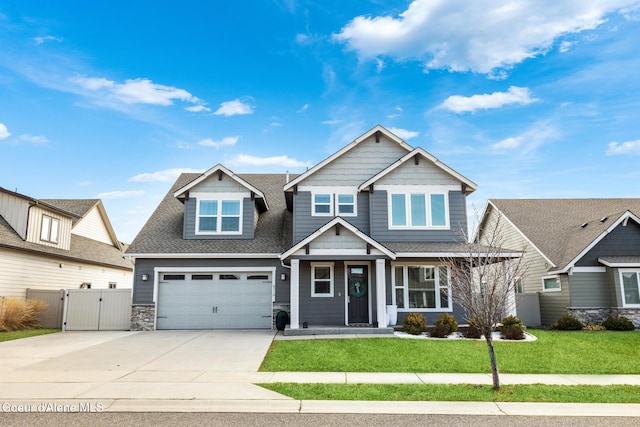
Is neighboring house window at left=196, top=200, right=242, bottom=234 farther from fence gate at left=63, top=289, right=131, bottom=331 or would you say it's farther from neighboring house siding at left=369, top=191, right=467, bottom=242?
neighboring house siding at left=369, top=191, right=467, bottom=242

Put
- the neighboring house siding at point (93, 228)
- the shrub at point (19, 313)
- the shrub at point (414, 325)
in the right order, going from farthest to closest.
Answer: the neighboring house siding at point (93, 228)
the shrub at point (19, 313)
the shrub at point (414, 325)

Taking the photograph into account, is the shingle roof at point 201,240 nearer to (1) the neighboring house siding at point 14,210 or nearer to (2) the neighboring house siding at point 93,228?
(1) the neighboring house siding at point 14,210

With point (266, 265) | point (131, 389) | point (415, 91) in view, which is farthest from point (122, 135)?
point (131, 389)

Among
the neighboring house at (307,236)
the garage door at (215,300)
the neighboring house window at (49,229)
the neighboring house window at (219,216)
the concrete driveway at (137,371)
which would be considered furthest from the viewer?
the neighboring house window at (49,229)

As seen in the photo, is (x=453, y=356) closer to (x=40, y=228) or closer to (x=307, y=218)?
(x=307, y=218)

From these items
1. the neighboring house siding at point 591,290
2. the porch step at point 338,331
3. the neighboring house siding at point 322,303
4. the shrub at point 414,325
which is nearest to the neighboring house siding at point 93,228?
the neighboring house siding at point 322,303

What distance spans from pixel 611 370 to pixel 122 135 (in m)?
20.5

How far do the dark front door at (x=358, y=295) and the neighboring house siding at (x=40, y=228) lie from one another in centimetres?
1556

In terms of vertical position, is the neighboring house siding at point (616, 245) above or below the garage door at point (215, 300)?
above

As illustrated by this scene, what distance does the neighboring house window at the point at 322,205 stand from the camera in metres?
18.8

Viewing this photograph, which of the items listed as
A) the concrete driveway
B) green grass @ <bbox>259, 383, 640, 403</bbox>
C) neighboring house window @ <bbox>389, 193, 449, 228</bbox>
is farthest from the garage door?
green grass @ <bbox>259, 383, 640, 403</bbox>

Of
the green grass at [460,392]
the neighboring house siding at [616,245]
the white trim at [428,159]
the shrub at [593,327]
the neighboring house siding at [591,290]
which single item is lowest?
the green grass at [460,392]

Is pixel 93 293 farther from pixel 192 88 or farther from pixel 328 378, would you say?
pixel 328 378

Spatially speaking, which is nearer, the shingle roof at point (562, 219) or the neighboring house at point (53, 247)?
the neighboring house at point (53, 247)
